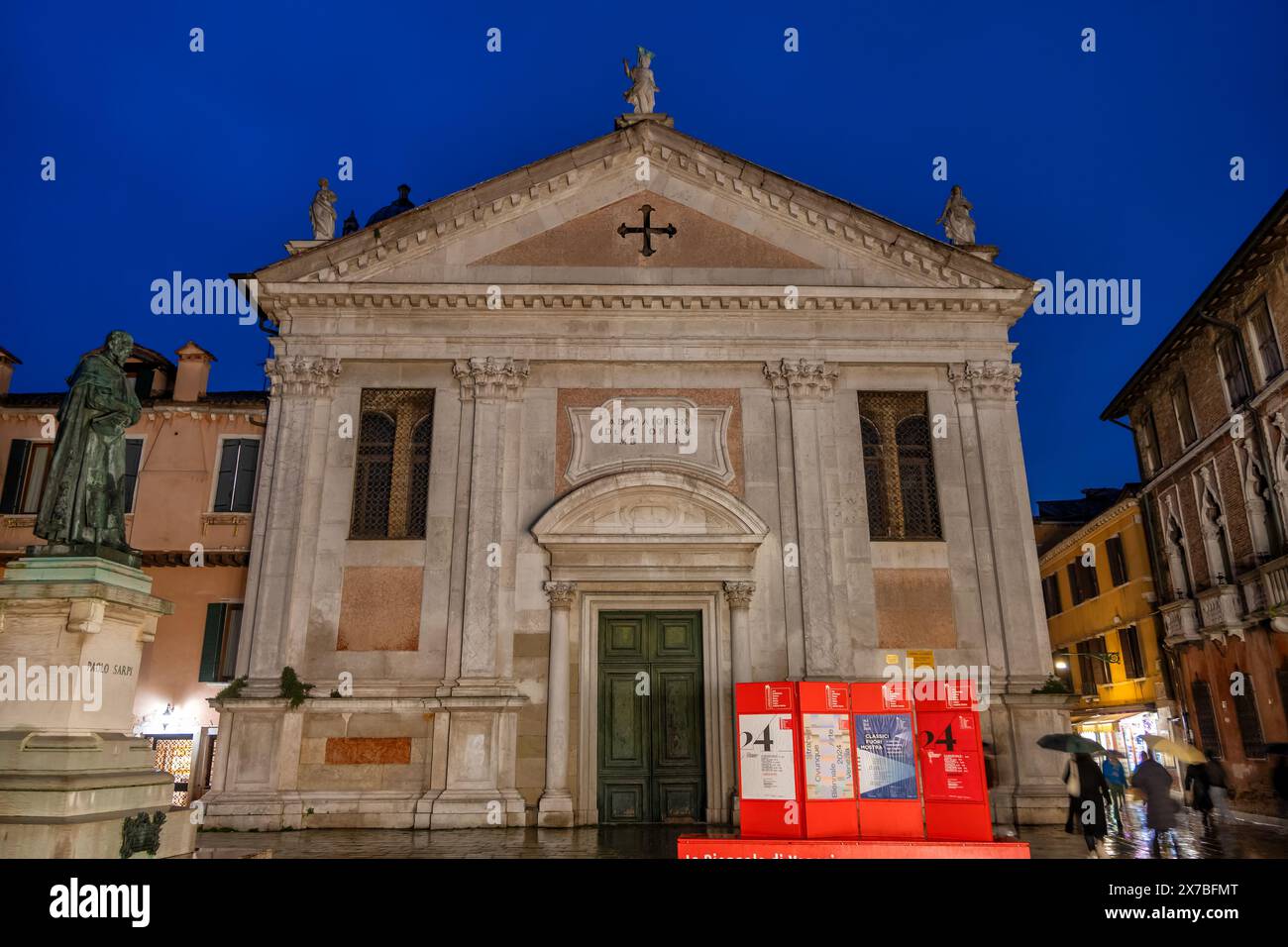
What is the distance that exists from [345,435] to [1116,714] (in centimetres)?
2699

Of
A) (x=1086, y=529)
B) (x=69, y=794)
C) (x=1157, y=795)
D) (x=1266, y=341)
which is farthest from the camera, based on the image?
(x=1086, y=529)

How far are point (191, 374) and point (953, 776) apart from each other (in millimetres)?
18598

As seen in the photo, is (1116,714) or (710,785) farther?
(1116,714)

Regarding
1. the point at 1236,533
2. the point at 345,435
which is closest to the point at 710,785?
the point at 345,435

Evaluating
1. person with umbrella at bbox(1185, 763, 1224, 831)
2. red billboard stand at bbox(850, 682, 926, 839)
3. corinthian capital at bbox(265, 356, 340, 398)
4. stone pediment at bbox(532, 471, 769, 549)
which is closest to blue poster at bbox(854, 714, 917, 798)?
red billboard stand at bbox(850, 682, 926, 839)

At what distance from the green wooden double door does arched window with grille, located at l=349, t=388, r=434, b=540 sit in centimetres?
443

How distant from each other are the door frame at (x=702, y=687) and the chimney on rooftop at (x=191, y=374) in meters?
11.3

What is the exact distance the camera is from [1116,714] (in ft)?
92.9

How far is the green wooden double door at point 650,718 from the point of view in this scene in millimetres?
14453

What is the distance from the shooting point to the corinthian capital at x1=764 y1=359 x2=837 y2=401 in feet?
53.9

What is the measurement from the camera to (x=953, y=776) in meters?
9.82


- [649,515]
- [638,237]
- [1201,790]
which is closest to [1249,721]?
[1201,790]

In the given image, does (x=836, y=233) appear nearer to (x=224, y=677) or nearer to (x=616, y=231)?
(x=616, y=231)

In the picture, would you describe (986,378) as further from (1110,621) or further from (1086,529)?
(1110,621)
